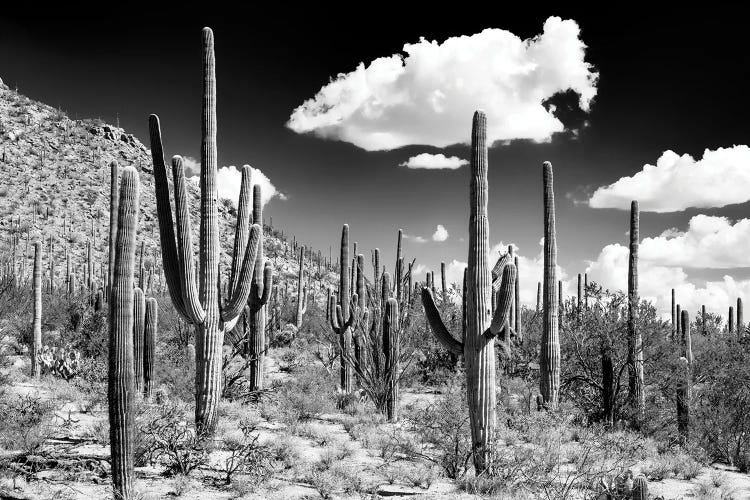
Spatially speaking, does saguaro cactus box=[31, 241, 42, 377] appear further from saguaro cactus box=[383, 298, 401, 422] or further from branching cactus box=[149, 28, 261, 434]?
saguaro cactus box=[383, 298, 401, 422]

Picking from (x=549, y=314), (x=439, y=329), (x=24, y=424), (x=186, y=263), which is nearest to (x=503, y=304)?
(x=439, y=329)

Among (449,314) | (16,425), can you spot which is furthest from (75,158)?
(16,425)

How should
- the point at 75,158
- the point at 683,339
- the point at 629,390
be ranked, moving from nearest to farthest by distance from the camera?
the point at 629,390 → the point at 683,339 → the point at 75,158

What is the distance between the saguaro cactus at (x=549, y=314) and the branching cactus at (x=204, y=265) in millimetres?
7566

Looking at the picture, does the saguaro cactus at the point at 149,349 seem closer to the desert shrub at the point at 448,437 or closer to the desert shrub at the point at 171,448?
the desert shrub at the point at 171,448

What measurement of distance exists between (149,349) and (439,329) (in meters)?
7.17

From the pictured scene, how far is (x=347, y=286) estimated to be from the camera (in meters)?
15.9

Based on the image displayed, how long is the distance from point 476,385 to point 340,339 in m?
7.73

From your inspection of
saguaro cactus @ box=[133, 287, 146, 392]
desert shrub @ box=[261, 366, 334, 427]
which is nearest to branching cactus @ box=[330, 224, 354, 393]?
desert shrub @ box=[261, 366, 334, 427]

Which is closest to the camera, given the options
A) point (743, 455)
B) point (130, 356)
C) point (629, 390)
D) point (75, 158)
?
point (130, 356)

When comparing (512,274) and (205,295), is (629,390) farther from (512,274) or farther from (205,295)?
(205,295)

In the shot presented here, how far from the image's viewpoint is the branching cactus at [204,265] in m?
8.95

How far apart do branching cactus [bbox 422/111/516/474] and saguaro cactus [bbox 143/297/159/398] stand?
7.00 metres

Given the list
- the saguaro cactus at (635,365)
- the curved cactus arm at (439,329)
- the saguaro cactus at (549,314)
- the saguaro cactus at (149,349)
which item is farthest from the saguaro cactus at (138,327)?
the saguaro cactus at (635,365)
